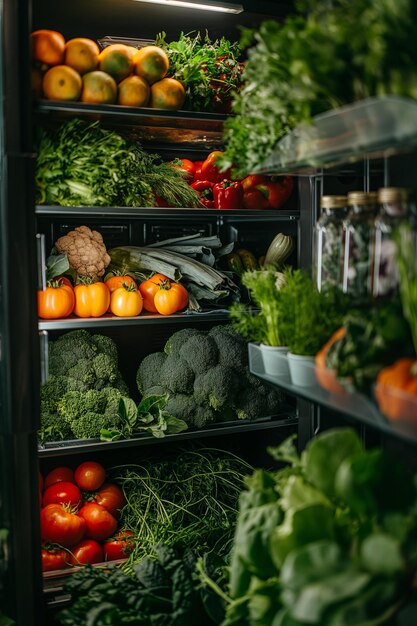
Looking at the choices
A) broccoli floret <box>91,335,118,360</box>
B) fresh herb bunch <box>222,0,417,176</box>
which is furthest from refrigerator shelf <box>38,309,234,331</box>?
fresh herb bunch <box>222,0,417,176</box>

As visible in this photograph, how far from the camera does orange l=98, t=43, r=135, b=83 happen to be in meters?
2.50

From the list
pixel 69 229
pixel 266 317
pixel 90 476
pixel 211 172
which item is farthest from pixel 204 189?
pixel 90 476

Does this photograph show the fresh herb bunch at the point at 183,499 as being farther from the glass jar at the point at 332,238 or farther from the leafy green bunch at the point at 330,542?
the glass jar at the point at 332,238

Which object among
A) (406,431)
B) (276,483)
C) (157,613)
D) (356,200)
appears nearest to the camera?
(406,431)

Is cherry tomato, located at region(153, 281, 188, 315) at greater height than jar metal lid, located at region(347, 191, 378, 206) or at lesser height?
lesser

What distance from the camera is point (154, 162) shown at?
10.3ft

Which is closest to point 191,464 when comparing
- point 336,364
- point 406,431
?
point 336,364

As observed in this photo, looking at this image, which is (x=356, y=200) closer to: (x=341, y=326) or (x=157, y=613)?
(x=341, y=326)

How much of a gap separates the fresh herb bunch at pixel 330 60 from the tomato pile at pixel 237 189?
1.09 metres

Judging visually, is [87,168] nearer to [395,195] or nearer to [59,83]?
[59,83]

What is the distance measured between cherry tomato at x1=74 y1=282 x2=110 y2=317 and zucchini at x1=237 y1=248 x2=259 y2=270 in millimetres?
709

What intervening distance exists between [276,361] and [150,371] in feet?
4.01

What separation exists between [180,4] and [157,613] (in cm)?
213

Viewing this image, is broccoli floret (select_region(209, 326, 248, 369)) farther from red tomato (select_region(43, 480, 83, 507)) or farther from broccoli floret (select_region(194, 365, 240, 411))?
red tomato (select_region(43, 480, 83, 507))
